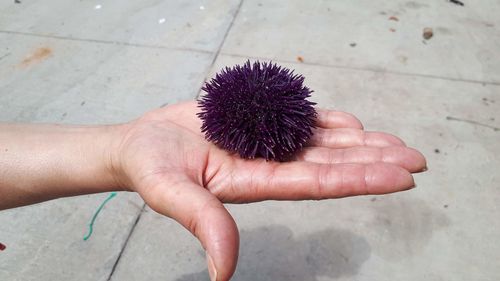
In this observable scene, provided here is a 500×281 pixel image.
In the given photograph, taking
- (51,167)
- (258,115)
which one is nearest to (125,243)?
(51,167)

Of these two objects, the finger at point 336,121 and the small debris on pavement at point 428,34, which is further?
the small debris on pavement at point 428,34

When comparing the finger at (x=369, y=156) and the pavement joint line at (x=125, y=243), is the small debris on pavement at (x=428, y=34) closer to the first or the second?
the finger at (x=369, y=156)

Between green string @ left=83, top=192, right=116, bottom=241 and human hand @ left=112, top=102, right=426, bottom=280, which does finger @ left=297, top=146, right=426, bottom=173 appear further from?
green string @ left=83, top=192, right=116, bottom=241

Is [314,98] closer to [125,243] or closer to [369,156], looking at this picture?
[369,156]

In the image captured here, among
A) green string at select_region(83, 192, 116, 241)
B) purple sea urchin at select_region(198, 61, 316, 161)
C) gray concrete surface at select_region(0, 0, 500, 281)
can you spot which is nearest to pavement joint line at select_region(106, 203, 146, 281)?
gray concrete surface at select_region(0, 0, 500, 281)

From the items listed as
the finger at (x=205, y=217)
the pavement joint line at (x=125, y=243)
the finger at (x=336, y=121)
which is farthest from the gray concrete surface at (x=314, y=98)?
the finger at (x=205, y=217)

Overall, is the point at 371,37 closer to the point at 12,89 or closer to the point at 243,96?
the point at 243,96

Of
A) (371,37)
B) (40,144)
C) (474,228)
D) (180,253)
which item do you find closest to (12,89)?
(40,144)
